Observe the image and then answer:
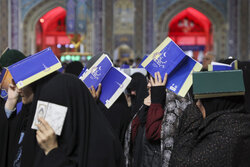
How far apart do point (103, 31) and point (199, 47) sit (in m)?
6.57

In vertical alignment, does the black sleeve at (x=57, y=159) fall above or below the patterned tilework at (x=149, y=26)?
below

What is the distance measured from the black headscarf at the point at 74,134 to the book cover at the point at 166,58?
0.91 metres

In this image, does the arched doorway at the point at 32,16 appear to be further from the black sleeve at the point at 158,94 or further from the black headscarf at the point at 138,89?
the black sleeve at the point at 158,94

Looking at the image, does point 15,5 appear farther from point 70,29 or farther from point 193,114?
point 193,114

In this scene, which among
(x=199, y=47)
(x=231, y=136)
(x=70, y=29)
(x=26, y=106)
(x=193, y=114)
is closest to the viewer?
(x=231, y=136)

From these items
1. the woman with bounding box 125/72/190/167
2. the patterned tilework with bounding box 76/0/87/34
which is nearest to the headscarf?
the woman with bounding box 125/72/190/167

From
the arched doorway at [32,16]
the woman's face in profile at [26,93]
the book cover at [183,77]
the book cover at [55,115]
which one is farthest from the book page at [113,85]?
the arched doorway at [32,16]

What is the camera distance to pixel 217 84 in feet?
6.42

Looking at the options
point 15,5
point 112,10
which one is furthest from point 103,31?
point 15,5

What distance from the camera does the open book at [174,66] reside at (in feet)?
8.50

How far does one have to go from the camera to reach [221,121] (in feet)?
5.98

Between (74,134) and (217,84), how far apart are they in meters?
0.76

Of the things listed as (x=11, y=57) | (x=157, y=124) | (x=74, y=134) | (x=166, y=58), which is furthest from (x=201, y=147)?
(x=11, y=57)

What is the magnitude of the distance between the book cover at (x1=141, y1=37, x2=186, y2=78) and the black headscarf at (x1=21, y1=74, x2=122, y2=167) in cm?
91
